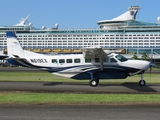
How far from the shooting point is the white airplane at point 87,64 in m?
21.0

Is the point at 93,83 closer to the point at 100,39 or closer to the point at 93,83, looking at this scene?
the point at 93,83

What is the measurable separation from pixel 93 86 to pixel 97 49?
248 cm

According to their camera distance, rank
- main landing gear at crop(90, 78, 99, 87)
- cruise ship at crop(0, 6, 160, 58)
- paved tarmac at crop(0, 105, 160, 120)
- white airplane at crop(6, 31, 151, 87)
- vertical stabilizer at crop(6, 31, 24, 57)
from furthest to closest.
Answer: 1. cruise ship at crop(0, 6, 160, 58)
2. vertical stabilizer at crop(6, 31, 24, 57)
3. white airplane at crop(6, 31, 151, 87)
4. main landing gear at crop(90, 78, 99, 87)
5. paved tarmac at crop(0, 105, 160, 120)

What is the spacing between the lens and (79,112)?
984 cm

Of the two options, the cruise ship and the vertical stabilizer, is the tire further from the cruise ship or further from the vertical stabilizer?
the cruise ship

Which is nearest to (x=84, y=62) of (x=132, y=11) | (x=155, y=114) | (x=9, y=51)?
(x=9, y=51)

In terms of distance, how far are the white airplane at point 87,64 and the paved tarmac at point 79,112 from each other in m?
9.65

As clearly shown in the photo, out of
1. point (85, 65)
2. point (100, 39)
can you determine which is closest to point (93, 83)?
point (85, 65)

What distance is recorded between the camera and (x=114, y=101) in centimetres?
1233

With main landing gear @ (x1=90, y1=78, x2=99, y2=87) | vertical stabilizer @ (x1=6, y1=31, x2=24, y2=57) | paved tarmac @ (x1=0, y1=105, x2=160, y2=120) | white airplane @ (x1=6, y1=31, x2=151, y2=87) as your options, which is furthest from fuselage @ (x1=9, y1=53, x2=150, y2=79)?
paved tarmac @ (x1=0, y1=105, x2=160, y2=120)

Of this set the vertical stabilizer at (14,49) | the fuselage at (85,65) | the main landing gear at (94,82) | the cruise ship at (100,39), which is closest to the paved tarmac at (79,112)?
the main landing gear at (94,82)

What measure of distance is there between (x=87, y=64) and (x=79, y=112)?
11958 mm

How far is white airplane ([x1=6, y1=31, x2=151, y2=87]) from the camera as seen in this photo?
68.8 ft

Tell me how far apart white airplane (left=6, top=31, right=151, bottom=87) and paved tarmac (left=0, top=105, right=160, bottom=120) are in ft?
31.7
